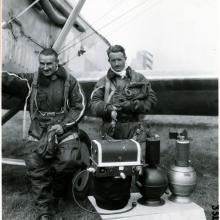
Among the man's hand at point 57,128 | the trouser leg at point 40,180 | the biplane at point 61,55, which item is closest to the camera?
the trouser leg at point 40,180

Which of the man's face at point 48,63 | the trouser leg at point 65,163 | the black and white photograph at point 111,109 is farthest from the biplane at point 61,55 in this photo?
the man's face at point 48,63

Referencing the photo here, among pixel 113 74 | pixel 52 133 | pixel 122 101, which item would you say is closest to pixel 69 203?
pixel 52 133

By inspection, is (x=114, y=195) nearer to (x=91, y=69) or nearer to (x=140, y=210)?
(x=140, y=210)

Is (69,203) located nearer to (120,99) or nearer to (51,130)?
(51,130)

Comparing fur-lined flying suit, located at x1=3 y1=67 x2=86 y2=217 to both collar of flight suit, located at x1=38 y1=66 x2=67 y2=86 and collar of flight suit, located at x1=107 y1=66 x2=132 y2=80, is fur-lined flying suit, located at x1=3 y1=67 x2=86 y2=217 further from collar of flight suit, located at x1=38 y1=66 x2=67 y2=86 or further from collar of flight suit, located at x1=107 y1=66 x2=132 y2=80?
collar of flight suit, located at x1=107 y1=66 x2=132 y2=80

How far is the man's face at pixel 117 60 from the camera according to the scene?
2889 millimetres

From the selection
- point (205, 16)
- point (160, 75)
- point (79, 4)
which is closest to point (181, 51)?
point (160, 75)

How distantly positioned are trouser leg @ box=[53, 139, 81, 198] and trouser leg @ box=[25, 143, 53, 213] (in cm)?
10

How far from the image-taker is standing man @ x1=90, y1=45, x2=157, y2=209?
111 inches

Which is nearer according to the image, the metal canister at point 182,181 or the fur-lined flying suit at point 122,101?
the metal canister at point 182,181

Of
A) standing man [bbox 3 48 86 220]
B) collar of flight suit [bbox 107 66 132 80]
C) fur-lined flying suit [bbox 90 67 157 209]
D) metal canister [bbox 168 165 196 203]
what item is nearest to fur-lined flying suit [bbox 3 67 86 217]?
standing man [bbox 3 48 86 220]

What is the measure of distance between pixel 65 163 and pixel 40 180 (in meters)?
0.25

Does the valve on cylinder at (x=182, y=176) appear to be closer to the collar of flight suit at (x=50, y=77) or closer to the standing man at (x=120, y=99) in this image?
the standing man at (x=120, y=99)

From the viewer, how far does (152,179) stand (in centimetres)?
252
